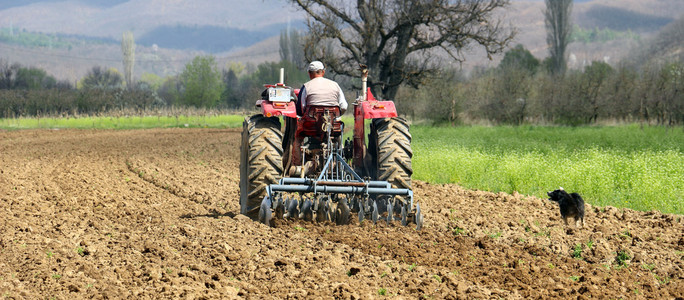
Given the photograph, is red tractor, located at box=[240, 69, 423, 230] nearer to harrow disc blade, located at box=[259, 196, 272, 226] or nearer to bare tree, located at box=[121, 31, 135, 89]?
harrow disc blade, located at box=[259, 196, 272, 226]

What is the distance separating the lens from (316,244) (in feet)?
22.9

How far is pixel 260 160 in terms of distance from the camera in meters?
8.11

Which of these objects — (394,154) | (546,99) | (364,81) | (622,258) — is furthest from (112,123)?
(622,258)

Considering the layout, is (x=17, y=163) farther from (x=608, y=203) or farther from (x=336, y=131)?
(x=608, y=203)

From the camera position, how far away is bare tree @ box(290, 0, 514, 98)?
997 inches

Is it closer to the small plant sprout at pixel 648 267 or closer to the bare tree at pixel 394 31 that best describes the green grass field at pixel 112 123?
the bare tree at pixel 394 31

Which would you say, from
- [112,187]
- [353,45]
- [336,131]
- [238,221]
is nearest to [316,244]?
[238,221]

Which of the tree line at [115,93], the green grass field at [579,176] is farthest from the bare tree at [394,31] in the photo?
the green grass field at [579,176]

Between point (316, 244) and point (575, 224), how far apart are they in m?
3.33

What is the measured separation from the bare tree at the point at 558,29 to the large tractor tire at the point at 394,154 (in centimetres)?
6285

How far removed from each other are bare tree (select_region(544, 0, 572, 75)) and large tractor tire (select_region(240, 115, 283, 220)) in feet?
209

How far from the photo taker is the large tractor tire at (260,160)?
805 cm

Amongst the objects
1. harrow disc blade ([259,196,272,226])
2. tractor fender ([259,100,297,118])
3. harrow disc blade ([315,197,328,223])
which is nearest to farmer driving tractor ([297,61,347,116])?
tractor fender ([259,100,297,118])

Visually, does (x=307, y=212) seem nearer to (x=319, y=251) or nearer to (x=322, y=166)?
(x=322, y=166)
